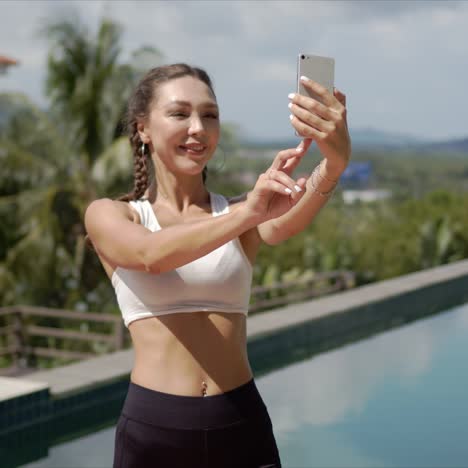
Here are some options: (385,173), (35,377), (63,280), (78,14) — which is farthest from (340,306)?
(385,173)

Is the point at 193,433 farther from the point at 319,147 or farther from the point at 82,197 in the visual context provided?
the point at 82,197

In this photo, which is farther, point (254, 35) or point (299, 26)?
point (299, 26)

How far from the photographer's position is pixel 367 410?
6.36 metres

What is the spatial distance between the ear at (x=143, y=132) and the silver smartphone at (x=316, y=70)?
57 centimetres

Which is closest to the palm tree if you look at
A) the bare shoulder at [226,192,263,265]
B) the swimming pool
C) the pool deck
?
the pool deck

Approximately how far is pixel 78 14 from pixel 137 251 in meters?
12.4

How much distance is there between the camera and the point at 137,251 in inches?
64.8

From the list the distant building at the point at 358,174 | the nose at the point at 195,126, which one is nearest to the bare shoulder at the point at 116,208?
the nose at the point at 195,126

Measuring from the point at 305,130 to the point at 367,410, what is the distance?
519cm

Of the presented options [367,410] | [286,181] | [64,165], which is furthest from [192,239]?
[64,165]

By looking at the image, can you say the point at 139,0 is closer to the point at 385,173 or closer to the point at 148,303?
the point at 385,173

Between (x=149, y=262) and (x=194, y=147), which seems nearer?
(x=149, y=262)

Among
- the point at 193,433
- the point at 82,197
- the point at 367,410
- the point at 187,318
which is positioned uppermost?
the point at 187,318

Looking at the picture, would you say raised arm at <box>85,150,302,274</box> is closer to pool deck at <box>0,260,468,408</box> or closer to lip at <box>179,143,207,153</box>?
lip at <box>179,143,207,153</box>
